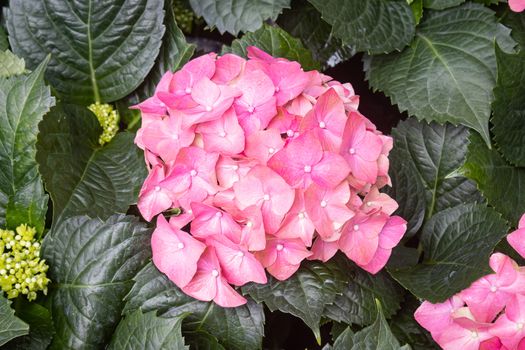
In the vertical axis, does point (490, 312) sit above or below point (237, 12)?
below

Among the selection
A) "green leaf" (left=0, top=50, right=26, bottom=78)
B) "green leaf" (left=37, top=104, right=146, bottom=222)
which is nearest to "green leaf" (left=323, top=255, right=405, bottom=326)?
"green leaf" (left=37, top=104, right=146, bottom=222)

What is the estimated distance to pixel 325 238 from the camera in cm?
93

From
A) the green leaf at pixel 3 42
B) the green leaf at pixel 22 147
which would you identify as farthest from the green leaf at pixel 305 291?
the green leaf at pixel 3 42

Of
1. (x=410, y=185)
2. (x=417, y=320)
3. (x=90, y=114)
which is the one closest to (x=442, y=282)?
(x=417, y=320)

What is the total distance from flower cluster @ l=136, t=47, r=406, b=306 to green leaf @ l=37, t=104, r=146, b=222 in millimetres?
87

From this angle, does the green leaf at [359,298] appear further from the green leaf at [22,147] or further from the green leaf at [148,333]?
the green leaf at [22,147]

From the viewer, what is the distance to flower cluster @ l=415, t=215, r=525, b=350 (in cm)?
98

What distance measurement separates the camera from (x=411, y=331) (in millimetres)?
1145

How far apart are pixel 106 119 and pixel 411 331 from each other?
57 centimetres

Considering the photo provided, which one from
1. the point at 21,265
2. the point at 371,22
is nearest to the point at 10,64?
the point at 21,265

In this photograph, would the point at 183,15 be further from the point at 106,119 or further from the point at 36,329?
the point at 36,329

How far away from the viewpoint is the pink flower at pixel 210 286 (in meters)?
0.96

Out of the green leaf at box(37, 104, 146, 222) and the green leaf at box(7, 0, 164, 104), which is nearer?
the green leaf at box(37, 104, 146, 222)

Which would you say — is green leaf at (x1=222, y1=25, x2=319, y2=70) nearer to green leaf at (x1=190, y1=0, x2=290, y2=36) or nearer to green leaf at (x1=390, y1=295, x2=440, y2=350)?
green leaf at (x1=190, y1=0, x2=290, y2=36)
